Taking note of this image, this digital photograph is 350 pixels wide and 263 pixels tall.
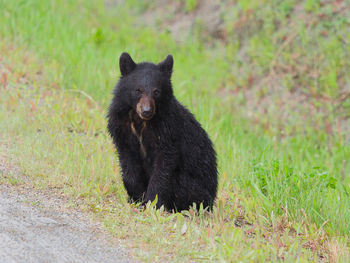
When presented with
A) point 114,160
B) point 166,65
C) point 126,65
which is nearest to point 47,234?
point 126,65

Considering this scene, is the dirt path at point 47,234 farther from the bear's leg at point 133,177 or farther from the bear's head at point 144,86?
the bear's head at point 144,86

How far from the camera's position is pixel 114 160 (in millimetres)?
6285

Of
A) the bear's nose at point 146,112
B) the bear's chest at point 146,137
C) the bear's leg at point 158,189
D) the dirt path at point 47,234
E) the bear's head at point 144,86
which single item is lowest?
the dirt path at point 47,234

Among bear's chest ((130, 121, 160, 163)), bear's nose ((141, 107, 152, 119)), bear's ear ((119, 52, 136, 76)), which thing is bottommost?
bear's chest ((130, 121, 160, 163))

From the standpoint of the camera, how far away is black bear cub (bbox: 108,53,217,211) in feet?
16.9

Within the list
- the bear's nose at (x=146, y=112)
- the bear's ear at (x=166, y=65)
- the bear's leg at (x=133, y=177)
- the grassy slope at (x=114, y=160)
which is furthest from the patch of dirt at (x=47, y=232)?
the bear's ear at (x=166, y=65)

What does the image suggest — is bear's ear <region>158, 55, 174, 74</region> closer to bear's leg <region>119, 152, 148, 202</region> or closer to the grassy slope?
bear's leg <region>119, 152, 148, 202</region>

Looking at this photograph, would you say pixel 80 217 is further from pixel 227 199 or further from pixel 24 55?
pixel 24 55

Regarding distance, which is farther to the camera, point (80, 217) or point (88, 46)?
point (88, 46)

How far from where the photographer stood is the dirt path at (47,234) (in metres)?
3.66

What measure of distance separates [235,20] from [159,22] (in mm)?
2066

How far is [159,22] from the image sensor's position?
44.7ft

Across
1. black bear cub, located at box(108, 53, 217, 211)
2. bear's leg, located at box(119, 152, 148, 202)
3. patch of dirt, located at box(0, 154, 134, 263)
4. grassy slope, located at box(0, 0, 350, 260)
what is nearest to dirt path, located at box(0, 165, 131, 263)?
patch of dirt, located at box(0, 154, 134, 263)

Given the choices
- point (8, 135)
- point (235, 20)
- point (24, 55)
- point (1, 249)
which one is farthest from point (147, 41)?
point (1, 249)
